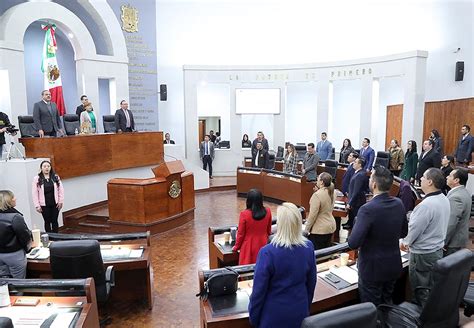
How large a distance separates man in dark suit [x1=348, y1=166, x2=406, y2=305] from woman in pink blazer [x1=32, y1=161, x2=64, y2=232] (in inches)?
186

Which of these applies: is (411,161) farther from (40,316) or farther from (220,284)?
(40,316)

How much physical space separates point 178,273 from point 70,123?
4337mm

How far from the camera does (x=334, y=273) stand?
3.25 metres

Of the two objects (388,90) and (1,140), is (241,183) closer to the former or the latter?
(1,140)

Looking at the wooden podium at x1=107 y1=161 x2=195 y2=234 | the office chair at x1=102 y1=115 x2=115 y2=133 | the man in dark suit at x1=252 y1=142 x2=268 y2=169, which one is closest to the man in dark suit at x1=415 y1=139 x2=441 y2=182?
the man in dark suit at x1=252 y1=142 x2=268 y2=169

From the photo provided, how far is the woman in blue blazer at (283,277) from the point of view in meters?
2.19

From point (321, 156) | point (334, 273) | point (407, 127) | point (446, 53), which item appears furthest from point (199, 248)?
point (446, 53)

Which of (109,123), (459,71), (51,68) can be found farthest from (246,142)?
(459,71)

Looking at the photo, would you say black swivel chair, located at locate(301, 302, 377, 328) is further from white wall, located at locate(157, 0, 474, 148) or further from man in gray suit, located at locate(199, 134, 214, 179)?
white wall, located at locate(157, 0, 474, 148)

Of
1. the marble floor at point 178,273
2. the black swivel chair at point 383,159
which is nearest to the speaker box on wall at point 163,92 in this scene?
the marble floor at point 178,273

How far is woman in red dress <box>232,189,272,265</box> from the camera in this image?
3664 mm

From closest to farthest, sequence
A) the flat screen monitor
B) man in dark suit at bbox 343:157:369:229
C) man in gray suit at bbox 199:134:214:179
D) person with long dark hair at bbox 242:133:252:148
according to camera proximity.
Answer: man in dark suit at bbox 343:157:369:229, man in gray suit at bbox 199:134:214:179, the flat screen monitor, person with long dark hair at bbox 242:133:252:148

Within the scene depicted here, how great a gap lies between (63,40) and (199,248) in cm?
777

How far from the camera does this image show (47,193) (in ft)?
18.6
